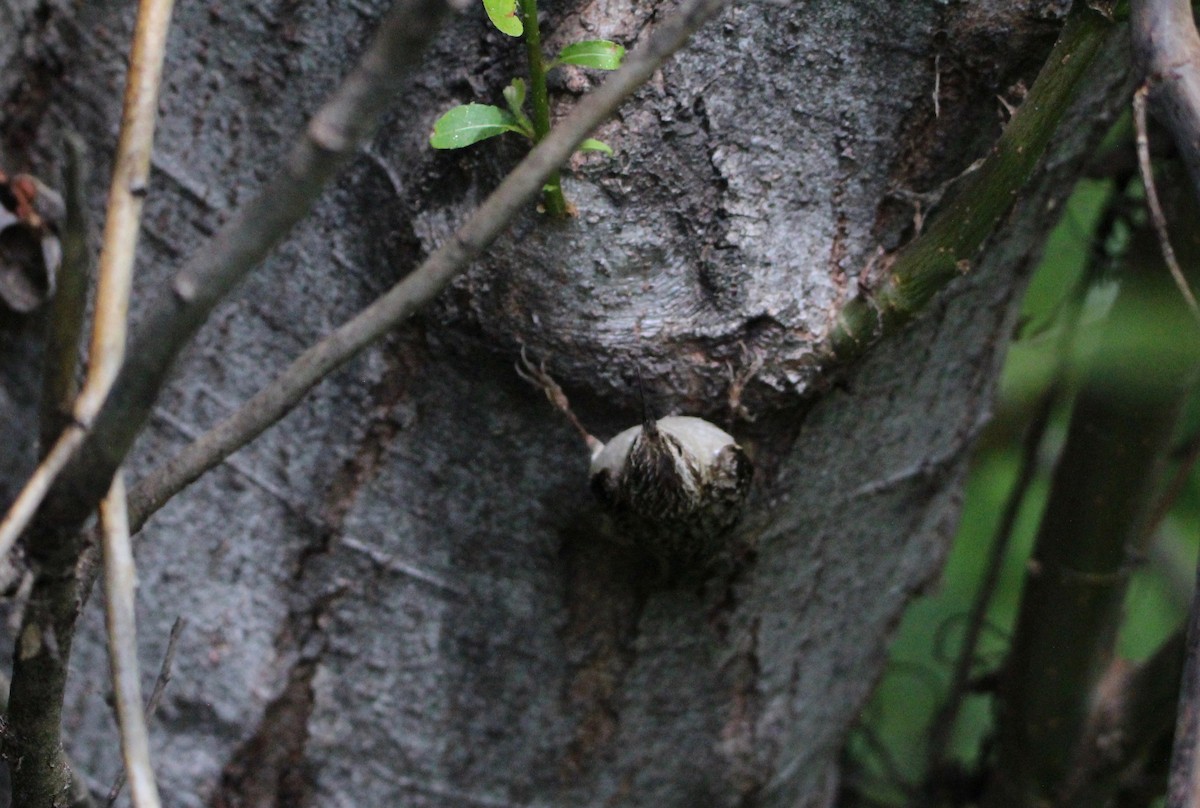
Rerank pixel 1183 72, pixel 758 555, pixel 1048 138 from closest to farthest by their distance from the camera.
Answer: pixel 1183 72
pixel 1048 138
pixel 758 555

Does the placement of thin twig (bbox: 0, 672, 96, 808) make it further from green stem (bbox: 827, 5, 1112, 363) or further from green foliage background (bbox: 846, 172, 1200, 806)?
green foliage background (bbox: 846, 172, 1200, 806)

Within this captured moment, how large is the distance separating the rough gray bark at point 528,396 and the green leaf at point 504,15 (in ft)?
0.35

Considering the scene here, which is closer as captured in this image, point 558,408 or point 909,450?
point 558,408

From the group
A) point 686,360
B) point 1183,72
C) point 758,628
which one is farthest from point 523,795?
point 1183,72

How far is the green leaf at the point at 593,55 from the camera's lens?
0.86m

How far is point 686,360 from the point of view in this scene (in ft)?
3.25

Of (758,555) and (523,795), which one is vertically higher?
(758,555)

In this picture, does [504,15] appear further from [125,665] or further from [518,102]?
[125,665]

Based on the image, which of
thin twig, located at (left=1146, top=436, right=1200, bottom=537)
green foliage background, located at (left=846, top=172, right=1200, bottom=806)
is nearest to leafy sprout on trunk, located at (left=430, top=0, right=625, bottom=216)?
green foliage background, located at (left=846, top=172, right=1200, bottom=806)

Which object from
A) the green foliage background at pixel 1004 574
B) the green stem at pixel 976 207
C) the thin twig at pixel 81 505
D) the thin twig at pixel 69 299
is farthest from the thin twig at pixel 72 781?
the green foliage background at pixel 1004 574

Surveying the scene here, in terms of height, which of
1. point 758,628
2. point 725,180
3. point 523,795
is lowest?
point 523,795

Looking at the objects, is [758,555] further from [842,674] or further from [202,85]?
[202,85]

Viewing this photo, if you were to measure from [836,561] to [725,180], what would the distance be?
47cm

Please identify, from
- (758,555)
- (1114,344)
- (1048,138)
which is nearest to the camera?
(1048,138)
